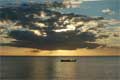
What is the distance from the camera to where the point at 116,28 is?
23.8 metres

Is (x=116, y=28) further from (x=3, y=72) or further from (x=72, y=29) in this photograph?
(x=3, y=72)

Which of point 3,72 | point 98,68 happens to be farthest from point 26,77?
point 98,68

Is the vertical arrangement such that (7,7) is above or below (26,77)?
above

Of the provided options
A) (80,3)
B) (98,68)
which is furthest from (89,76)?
(80,3)

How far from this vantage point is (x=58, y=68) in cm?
2477

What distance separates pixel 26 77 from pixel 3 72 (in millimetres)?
1169

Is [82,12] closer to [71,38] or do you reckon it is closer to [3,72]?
[71,38]

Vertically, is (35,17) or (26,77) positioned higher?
(35,17)

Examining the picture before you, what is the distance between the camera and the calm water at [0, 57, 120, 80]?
2348cm

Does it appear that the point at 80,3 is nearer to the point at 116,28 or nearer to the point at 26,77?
the point at 116,28

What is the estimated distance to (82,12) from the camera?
79.3ft

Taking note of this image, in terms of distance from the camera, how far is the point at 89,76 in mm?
23609

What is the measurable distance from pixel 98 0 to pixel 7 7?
3179 millimetres

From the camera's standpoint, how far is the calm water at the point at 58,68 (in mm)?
23484
